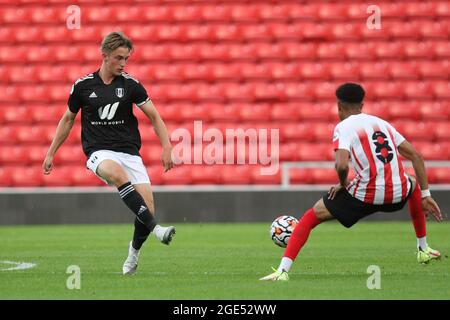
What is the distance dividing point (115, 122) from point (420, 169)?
260cm

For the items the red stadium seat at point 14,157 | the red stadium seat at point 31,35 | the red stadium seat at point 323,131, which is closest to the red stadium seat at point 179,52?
the red stadium seat at point 31,35

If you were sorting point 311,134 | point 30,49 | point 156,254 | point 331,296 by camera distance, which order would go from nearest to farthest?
point 331,296
point 156,254
point 311,134
point 30,49

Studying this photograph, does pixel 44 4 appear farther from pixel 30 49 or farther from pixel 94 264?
pixel 94 264

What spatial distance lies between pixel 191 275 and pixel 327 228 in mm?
7444

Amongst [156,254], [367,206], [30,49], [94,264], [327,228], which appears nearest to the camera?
[367,206]

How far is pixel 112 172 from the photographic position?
29.3 ft

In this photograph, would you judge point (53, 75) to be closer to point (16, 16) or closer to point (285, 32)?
point (16, 16)

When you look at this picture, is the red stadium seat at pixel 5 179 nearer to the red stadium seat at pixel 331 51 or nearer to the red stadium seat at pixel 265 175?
the red stadium seat at pixel 265 175

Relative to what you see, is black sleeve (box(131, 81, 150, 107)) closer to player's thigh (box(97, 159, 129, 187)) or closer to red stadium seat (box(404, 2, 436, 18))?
player's thigh (box(97, 159, 129, 187))

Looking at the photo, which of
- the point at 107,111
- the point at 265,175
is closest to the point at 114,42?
the point at 107,111

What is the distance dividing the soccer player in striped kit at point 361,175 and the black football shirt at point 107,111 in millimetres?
1702

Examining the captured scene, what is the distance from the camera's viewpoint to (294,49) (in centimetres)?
1998

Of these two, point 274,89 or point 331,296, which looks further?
point 274,89

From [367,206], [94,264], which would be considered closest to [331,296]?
[367,206]
